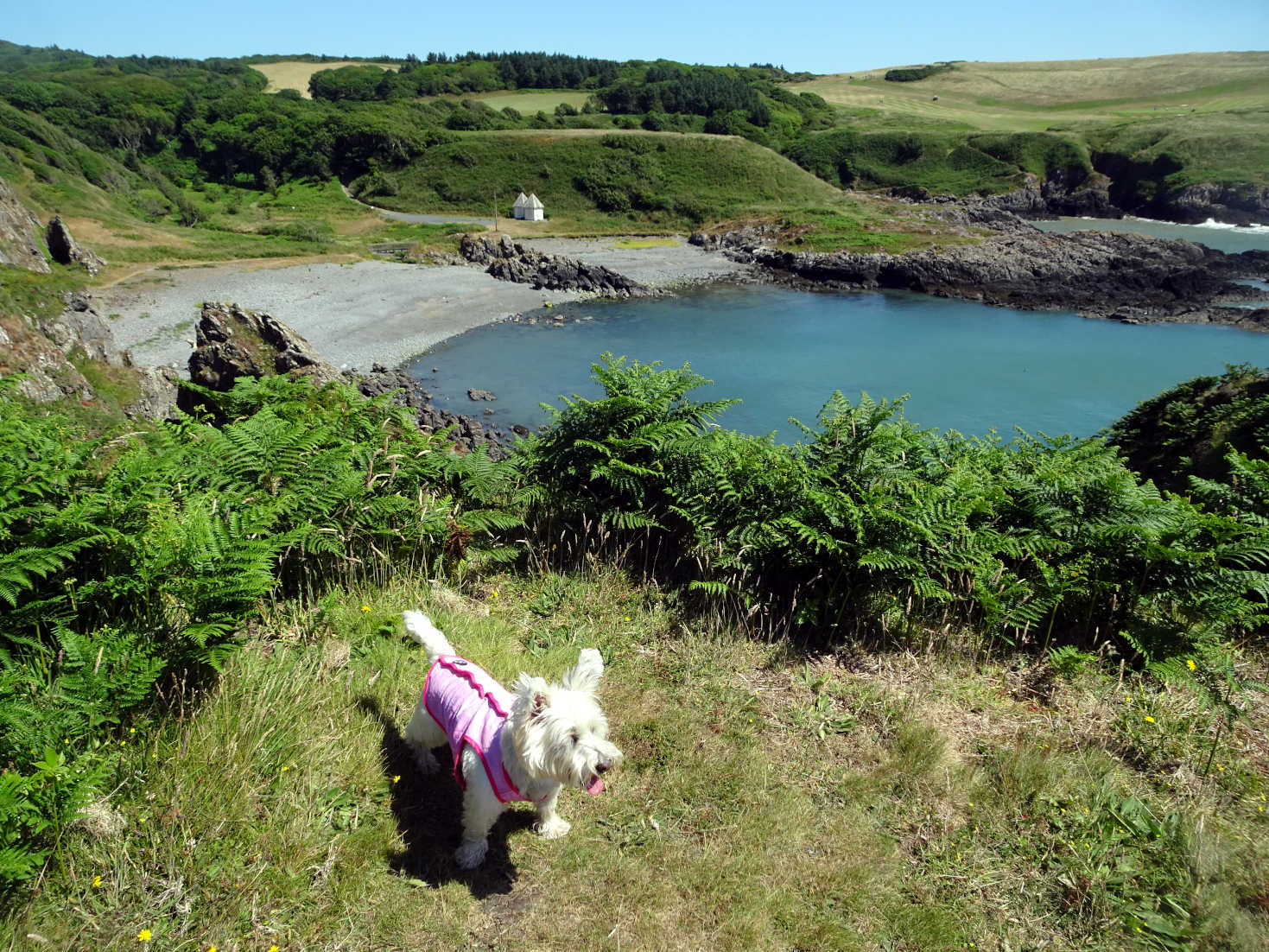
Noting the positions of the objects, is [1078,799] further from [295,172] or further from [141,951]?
[295,172]

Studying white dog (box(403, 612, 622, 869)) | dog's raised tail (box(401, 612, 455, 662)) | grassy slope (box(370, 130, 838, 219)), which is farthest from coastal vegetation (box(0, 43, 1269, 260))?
white dog (box(403, 612, 622, 869))

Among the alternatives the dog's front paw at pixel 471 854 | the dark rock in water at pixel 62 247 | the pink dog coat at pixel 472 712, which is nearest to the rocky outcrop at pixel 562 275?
the dark rock in water at pixel 62 247

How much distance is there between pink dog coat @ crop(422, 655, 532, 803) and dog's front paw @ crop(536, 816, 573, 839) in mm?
312

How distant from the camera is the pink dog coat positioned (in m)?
3.28

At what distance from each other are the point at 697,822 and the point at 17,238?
41.6 meters

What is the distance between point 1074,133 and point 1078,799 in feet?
393

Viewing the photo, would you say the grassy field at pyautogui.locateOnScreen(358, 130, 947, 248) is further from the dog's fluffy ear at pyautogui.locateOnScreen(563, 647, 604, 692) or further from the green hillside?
the dog's fluffy ear at pyautogui.locateOnScreen(563, 647, 604, 692)

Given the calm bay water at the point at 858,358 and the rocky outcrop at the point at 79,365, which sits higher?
the rocky outcrop at the point at 79,365

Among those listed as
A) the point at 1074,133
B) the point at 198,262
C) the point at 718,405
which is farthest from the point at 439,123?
the point at 718,405

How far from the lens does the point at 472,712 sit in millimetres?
3389

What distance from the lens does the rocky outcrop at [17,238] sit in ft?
94.4

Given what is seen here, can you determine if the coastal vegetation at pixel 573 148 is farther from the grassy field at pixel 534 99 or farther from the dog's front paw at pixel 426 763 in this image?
the dog's front paw at pixel 426 763

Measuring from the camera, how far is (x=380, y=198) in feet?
261

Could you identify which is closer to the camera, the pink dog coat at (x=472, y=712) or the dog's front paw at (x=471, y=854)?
the pink dog coat at (x=472, y=712)
